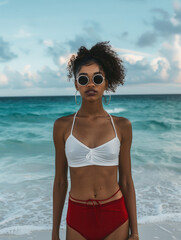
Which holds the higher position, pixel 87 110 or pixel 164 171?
pixel 87 110

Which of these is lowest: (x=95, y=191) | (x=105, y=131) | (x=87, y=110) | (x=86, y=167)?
(x=95, y=191)

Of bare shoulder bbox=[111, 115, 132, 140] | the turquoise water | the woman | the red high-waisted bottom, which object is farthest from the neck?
the turquoise water

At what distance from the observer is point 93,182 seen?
2322 millimetres

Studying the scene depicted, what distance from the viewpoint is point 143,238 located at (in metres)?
5.06

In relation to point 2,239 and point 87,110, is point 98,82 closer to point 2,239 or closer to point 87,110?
point 87,110

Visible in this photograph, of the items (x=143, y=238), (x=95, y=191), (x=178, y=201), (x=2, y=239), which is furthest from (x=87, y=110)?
(x=178, y=201)

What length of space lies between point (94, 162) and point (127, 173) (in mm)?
403

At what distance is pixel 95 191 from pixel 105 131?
19.0 inches

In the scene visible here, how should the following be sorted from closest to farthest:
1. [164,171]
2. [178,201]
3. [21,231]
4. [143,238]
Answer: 1. [143,238]
2. [21,231]
3. [178,201]
4. [164,171]

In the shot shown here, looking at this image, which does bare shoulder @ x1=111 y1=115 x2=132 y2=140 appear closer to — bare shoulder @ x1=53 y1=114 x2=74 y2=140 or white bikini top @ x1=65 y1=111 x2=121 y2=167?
white bikini top @ x1=65 y1=111 x2=121 y2=167

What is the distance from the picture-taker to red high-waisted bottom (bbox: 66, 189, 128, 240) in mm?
2326

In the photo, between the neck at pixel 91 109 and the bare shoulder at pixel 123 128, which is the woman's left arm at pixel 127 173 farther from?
the neck at pixel 91 109

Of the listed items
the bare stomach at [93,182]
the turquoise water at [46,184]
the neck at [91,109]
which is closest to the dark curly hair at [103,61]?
the neck at [91,109]

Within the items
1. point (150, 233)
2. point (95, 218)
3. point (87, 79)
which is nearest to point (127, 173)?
point (95, 218)
